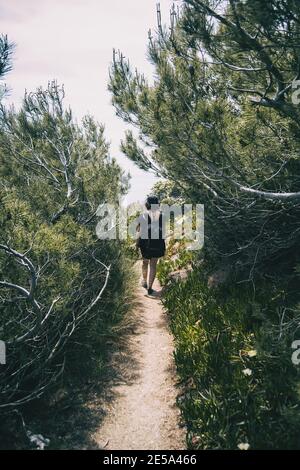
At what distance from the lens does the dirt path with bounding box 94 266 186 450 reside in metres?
3.86

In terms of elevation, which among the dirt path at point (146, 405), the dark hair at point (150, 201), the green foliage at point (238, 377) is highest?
the dark hair at point (150, 201)

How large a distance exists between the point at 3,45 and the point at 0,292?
275 cm

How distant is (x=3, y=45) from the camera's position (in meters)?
2.91

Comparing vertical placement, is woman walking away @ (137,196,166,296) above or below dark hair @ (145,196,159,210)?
below

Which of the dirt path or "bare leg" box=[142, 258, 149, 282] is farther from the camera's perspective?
"bare leg" box=[142, 258, 149, 282]

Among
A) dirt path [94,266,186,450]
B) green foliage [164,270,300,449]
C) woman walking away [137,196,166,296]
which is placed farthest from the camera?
woman walking away [137,196,166,296]

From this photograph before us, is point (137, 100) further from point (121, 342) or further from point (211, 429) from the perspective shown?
point (211, 429)

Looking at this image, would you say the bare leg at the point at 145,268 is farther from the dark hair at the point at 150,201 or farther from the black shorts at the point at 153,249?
the dark hair at the point at 150,201

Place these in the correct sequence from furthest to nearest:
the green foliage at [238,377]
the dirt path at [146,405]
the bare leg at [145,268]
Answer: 1. the bare leg at [145,268]
2. the dirt path at [146,405]
3. the green foliage at [238,377]

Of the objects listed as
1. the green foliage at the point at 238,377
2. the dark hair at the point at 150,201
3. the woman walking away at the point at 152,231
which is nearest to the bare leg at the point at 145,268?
the woman walking away at the point at 152,231

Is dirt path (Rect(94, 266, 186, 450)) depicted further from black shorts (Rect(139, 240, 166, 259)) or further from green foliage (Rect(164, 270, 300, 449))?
black shorts (Rect(139, 240, 166, 259))

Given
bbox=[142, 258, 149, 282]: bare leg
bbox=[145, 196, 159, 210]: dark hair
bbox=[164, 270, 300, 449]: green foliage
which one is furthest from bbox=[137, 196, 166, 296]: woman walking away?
bbox=[164, 270, 300, 449]: green foliage

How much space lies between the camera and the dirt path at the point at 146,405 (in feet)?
12.7
